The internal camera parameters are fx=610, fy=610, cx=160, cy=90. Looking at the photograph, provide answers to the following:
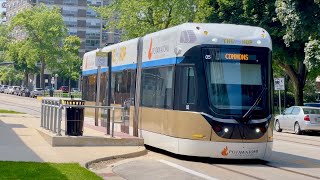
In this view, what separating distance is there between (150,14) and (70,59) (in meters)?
46.8

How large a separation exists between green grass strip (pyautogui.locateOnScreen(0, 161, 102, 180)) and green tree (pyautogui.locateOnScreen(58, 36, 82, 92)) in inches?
3349

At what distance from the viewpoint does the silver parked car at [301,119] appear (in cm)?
3042

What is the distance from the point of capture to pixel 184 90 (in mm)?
15586

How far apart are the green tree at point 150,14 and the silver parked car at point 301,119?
59.3 ft

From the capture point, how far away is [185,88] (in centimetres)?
1555

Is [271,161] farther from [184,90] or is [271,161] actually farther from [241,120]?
[184,90]

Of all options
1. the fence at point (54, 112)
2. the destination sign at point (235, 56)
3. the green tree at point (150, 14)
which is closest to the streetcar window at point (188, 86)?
the destination sign at point (235, 56)

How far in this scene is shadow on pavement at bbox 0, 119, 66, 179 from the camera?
451 inches

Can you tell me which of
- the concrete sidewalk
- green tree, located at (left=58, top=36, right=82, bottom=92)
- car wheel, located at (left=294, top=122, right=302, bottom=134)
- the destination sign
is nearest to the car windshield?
car wheel, located at (left=294, top=122, right=302, bottom=134)

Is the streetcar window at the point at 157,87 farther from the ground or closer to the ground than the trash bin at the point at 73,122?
farther from the ground

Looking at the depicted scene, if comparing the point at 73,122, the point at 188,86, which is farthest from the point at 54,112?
the point at 188,86

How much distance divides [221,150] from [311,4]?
18826 millimetres

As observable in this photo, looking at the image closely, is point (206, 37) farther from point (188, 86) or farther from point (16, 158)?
point (16, 158)

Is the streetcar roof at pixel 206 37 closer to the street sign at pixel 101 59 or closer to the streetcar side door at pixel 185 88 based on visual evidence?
the streetcar side door at pixel 185 88
